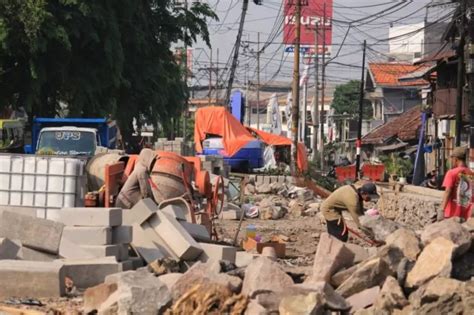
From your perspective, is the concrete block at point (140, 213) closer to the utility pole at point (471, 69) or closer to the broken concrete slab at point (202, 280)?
the broken concrete slab at point (202, 280)

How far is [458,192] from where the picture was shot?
1168cm

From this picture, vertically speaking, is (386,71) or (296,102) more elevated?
(386,71)

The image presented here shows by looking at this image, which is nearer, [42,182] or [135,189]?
[42,182]

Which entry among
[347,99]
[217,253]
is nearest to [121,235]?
[217,253]

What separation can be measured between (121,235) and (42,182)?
2.64m

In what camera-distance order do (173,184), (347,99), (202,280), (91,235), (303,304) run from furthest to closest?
(347,99) < (173,184) < (91,235) < (202,280) < (303,304)

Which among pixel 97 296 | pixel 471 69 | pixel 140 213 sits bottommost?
pixel 97 296

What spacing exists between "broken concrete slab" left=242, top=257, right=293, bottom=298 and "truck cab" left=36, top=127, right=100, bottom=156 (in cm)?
1430

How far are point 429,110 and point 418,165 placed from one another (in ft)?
15.2

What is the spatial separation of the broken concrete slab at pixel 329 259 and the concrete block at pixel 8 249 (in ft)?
11.0

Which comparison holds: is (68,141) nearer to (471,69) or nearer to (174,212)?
(174,212)

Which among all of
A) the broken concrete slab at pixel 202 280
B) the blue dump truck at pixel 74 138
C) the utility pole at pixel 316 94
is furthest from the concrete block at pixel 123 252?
the utility pole at pixel 316 94

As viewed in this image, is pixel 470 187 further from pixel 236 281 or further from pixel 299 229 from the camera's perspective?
pixel 299 229

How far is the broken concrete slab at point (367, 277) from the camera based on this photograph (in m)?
8.57
